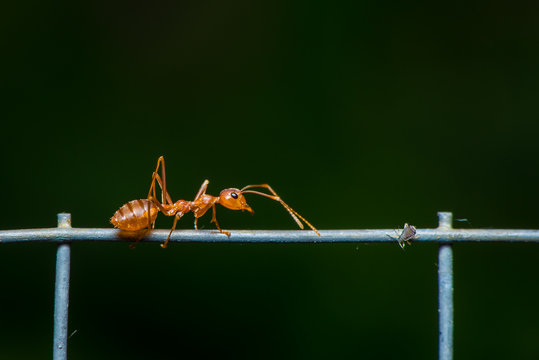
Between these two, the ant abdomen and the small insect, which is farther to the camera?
the ant abdomen

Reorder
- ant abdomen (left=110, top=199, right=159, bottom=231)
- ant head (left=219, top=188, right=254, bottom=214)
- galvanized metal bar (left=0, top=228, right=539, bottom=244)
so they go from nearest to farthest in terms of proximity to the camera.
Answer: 1. galvanized metal bar (left=0, top=228, right=539, bottom=244)
2. ant abdomen (left=110, top=199, right=159, bottom=231)
3. ant head (left=219, top=188, right=254, bottom=214)

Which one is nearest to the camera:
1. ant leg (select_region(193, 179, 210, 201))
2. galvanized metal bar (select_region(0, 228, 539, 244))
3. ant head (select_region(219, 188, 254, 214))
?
galvanized metal bar (select_region(0, 228, 539, 244))

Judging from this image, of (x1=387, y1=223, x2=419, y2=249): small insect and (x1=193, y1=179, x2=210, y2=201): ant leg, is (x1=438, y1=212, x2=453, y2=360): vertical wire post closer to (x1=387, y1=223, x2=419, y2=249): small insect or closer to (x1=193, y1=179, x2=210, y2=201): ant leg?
(x1=387, y1=223, x2=419, y2=249): small insect

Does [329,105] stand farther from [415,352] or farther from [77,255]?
[77,255]

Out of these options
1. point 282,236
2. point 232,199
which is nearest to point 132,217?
point 232,199

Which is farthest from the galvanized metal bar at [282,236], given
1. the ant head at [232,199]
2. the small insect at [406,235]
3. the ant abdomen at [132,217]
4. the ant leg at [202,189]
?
the ant leg at [202,189]

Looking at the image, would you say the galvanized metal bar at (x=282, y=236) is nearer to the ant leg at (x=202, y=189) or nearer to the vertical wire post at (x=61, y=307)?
A: the vertical wire post at (x=61, y=307)

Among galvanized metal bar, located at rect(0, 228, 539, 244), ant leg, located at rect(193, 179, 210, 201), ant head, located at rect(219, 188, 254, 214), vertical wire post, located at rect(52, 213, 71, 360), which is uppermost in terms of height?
ant leg, located at rect(193, 179, 210, 201)

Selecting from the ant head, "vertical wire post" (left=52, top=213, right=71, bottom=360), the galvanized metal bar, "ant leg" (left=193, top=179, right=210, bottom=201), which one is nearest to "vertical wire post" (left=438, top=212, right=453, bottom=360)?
the galvanized metal bar

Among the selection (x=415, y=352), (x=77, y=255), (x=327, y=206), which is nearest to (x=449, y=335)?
(x=415, y=352)

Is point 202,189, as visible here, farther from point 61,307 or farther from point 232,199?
point 61,307
